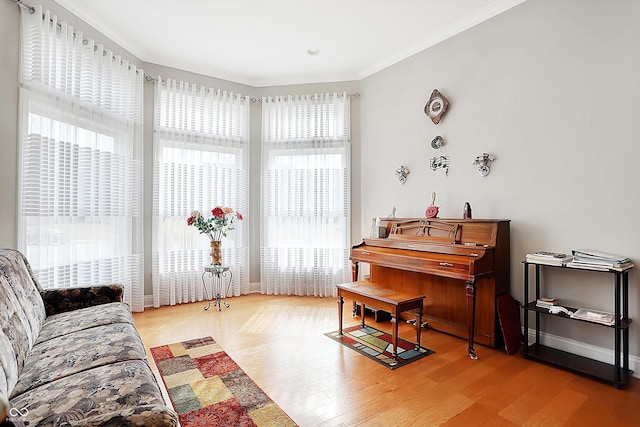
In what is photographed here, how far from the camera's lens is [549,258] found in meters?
2.49

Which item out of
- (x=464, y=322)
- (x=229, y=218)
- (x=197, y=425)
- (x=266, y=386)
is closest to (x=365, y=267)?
(x=464, y=322)

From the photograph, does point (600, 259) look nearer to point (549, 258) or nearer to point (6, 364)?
point (549, 258)

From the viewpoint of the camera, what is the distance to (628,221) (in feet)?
7.71

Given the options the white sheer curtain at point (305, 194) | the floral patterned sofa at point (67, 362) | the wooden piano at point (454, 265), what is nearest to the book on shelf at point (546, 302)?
the wooden piano at point (454, 265)

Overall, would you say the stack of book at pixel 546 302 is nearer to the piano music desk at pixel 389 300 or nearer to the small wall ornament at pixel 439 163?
the piano music desk at pixel 389 300

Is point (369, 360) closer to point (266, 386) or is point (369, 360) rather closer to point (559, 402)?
point (266, 386)

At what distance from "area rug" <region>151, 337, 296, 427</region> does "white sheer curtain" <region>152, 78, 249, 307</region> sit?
1.48 metres

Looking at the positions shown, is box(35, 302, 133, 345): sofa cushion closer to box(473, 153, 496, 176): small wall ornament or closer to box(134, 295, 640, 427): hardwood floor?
box(134, 295, 640, 427): hardwood floor

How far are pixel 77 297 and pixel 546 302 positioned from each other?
3.63 metres

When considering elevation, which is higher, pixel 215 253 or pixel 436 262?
pixel 436 262

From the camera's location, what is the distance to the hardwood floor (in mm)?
1874

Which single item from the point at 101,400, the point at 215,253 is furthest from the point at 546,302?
the point at 215,253

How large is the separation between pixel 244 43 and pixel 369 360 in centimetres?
356

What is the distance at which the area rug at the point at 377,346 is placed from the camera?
2594 mm
